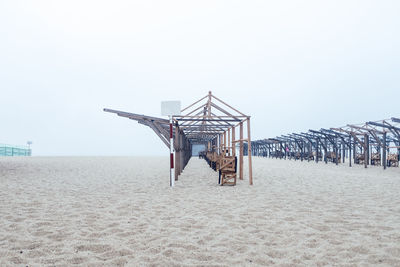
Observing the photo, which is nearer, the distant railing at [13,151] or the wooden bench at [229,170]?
the wooden bench at [229,170]

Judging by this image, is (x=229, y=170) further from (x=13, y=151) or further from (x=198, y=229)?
(x=13, y=151)

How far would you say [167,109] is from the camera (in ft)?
30.7

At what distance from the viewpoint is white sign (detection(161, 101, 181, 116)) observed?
30.5 feet

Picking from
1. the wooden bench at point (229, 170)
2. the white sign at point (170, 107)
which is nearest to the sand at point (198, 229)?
the wooden bench at point (229, 170)

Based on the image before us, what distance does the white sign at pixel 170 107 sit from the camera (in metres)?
9.31

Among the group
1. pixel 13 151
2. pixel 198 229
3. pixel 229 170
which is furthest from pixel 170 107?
pixel 13 151

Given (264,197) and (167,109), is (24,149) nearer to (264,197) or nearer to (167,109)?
(167,109)

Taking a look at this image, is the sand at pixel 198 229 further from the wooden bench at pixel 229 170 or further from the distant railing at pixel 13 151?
the distant railing at pixel 13 151

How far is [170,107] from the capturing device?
9.39 metres

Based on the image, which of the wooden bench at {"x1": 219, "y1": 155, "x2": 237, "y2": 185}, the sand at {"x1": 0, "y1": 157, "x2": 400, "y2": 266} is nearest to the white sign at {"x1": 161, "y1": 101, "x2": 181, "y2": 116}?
the wooden bench at {"x1": 219, "y1": 155, "x2": 237, "y2": 185}

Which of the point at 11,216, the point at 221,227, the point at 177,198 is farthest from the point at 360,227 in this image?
the point at 11,216

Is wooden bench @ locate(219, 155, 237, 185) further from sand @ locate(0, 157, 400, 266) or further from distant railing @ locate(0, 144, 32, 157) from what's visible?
distant railing @ locate(0, 144, 32, 157)

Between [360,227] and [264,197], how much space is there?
9.47 ft

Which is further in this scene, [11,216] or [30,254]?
[11,216]
